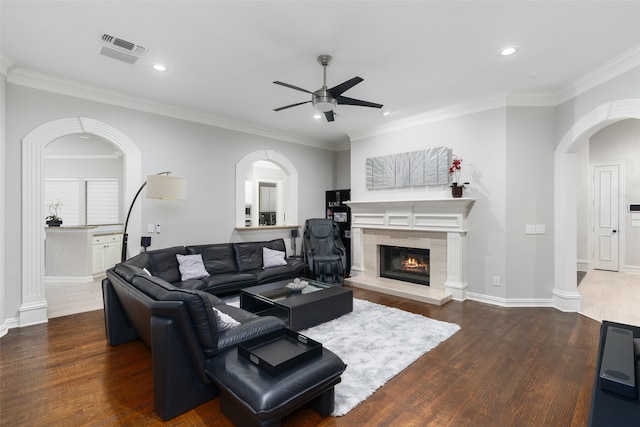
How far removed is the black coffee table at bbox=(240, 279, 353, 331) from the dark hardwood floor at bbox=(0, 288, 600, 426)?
502 millimetres

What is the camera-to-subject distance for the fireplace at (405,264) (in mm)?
5348

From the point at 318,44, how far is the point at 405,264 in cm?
413

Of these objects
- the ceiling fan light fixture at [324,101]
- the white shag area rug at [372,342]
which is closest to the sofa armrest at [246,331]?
the white shag area rug at [372,342]

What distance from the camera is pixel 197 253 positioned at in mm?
4629

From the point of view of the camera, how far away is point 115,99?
4.16 m

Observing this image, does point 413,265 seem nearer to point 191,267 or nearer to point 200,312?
point 191,267

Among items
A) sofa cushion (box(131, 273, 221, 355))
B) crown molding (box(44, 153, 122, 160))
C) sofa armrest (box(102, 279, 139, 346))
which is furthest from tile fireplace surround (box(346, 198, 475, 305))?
crown molding (box(44, 153, 122, 160))

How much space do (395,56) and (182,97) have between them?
9.99 ft

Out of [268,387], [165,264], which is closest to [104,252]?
[165,264]

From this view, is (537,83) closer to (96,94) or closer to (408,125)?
(408,125)

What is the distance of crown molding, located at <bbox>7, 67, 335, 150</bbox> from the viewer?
353 centimetres

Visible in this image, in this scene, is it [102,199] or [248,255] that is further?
[102,199]

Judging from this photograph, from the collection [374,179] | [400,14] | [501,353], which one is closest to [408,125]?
[374,179]

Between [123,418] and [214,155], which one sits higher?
[214,155]
